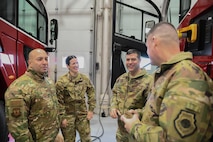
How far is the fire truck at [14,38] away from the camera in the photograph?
2.77 meters

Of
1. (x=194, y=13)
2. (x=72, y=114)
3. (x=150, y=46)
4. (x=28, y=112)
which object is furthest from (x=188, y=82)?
(x=72, y=114)

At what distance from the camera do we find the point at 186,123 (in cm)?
100

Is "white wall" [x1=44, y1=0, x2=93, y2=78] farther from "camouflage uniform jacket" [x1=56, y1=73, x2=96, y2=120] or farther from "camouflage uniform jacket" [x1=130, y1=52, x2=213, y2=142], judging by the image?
"camouflage uniform jacket" [x1=130, y1=52, x2=213, y2=142]

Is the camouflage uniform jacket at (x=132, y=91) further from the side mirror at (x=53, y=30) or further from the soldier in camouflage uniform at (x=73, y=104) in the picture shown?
the side mirror at (x=53, y=30)

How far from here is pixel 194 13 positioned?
2.06 m

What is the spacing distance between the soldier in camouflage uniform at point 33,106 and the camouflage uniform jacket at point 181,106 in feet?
3.98

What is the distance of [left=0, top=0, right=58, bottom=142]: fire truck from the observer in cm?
277

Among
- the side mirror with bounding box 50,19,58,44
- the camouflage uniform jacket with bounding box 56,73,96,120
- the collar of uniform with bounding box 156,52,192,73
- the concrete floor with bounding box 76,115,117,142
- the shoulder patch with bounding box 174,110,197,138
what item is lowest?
the concrete floor with bounding box 76,115,117,142

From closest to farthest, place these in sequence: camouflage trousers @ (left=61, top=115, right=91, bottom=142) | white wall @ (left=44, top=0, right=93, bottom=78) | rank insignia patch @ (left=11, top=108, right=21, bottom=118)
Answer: rank insignia patch @ (left=11, top=108, right=21, bottom=118) < camouflage trousers @ (left=61, top=115, right=91, bottom=142) < white wall @ (left=44, top=0, right=93, bottom=78)

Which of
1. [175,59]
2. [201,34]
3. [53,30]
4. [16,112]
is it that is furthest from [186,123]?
[53,30]

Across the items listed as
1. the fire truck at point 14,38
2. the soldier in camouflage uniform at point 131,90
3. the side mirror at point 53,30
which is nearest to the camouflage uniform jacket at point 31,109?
the fire truck at point 14,38

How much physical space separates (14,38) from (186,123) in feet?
8.69

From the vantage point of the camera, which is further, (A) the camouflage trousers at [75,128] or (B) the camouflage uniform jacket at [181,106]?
(A) the camouflage trousers at [75,128]

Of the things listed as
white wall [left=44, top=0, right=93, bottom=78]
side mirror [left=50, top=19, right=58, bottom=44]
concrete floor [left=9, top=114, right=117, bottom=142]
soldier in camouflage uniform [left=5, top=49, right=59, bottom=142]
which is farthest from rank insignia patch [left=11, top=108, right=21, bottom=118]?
white wall [left=44, top=0, right=93, bottom=78]
